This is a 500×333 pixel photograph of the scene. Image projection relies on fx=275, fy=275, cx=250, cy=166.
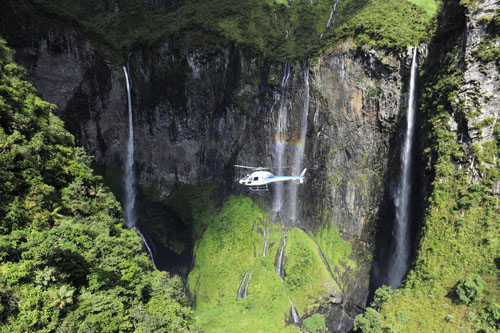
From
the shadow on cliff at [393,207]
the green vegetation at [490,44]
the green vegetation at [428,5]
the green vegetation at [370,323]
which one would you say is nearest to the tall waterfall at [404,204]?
the shadow on cliff at [393,207]

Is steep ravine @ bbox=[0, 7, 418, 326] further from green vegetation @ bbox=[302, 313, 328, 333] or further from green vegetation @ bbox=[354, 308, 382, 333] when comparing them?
green vegetation @ bbox=[354, 308, 382, 333]

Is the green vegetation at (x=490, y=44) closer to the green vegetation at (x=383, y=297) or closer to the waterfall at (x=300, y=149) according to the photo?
Result: the waterfall at (x=300, y=149)

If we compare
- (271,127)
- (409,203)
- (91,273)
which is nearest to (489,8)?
(409,203)

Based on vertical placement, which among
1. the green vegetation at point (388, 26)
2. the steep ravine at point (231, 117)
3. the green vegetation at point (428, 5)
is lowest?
the steep ravine at point (231, 117)

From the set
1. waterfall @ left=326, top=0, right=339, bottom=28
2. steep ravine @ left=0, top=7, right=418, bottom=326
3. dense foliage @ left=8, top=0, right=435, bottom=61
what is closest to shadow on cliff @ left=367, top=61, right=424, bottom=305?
steep ravine @ left=0, top=7, right=418, bottom=326

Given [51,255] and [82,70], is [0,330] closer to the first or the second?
[51,255]

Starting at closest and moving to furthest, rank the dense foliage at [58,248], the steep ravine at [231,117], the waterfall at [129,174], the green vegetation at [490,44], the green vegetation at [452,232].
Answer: the dense foliage at [58,248] < the green vegetation at [452,232] < the green vegetation at [490,44] < the steep ravine at [231,117] < the waterfall at [129,174]

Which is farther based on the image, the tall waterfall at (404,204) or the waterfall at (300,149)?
the waterfall at (300,149)
